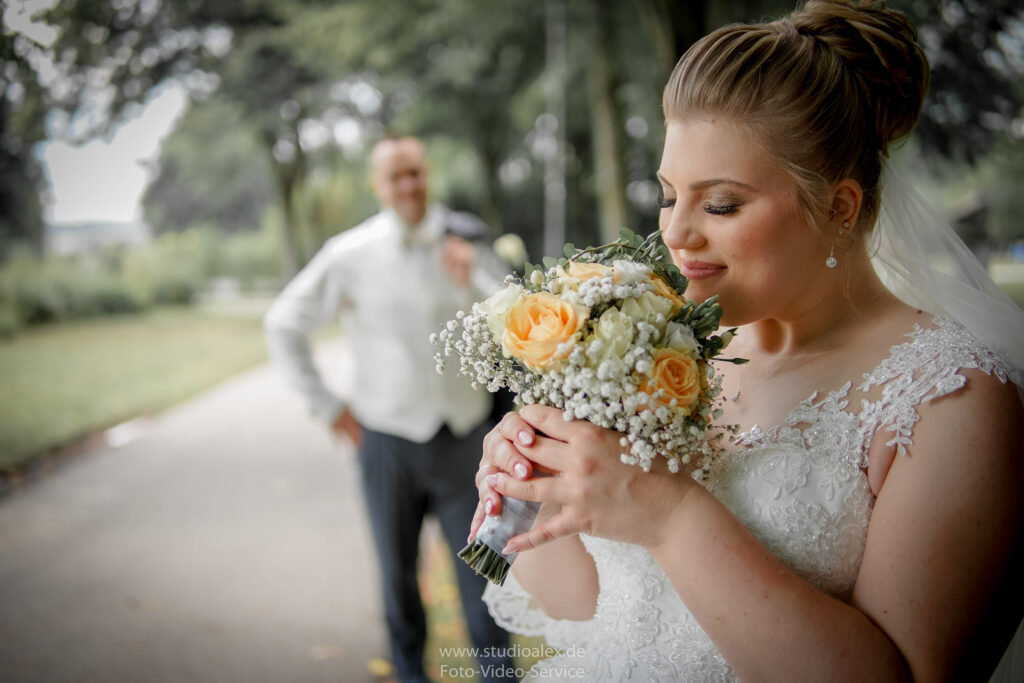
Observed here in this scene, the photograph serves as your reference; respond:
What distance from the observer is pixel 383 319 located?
10.9 feet

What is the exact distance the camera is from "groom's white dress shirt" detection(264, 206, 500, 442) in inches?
126

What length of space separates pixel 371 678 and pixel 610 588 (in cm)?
236

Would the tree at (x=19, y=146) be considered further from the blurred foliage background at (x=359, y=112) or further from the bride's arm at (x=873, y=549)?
the bride's arm at (x=873, y=549)

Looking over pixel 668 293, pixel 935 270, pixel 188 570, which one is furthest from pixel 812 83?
pixel 188 570

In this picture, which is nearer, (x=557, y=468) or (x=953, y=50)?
(x=557, y=468)

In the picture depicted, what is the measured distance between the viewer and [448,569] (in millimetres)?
4590

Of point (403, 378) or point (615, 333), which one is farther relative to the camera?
point (403, 378)

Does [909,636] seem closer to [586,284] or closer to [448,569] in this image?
[586,284]

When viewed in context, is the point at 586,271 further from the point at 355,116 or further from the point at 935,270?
the point at 355,116

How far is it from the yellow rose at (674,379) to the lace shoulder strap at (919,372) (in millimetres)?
410

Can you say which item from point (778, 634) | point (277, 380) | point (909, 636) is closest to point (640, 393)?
point (778, 634)

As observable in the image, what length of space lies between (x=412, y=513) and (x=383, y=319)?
3.07 ft

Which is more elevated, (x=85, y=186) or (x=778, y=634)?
(x=85, y=186)

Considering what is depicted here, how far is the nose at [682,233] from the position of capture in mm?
1272
